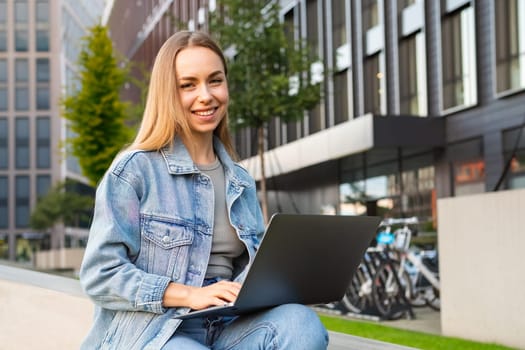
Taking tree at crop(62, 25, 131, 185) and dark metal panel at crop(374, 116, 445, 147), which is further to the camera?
tree at crop(62, 25, 131, 185)

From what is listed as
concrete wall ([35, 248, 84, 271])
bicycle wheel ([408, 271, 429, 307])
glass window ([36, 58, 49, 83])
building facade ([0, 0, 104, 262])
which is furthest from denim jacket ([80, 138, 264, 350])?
glass window ([36, 58, 49, 83])

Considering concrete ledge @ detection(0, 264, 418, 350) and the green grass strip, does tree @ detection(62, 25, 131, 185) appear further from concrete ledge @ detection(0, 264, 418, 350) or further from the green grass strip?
concrete ledge @ detection(0, 264, 418, 350)

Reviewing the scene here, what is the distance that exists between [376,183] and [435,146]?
3.09 metres

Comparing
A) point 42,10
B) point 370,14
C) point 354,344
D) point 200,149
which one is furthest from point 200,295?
point 42,10

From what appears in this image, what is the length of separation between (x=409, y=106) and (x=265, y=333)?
61.9ft

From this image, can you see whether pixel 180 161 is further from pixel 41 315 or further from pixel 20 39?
pixel 20 39

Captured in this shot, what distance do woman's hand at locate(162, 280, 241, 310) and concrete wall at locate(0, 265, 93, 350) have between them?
4.89 feet

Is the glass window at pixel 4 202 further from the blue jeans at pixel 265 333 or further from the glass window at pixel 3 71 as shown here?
the blue jeans at pixel 265 333

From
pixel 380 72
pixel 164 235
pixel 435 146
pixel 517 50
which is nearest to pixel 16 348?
pixel 164 235

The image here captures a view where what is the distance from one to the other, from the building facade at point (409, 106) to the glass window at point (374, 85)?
3 centimetres

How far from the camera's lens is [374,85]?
22.2 meters

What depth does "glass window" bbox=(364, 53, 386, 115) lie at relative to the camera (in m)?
21.8

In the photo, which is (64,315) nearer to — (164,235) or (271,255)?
(164,235)

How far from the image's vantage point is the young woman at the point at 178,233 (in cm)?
237
